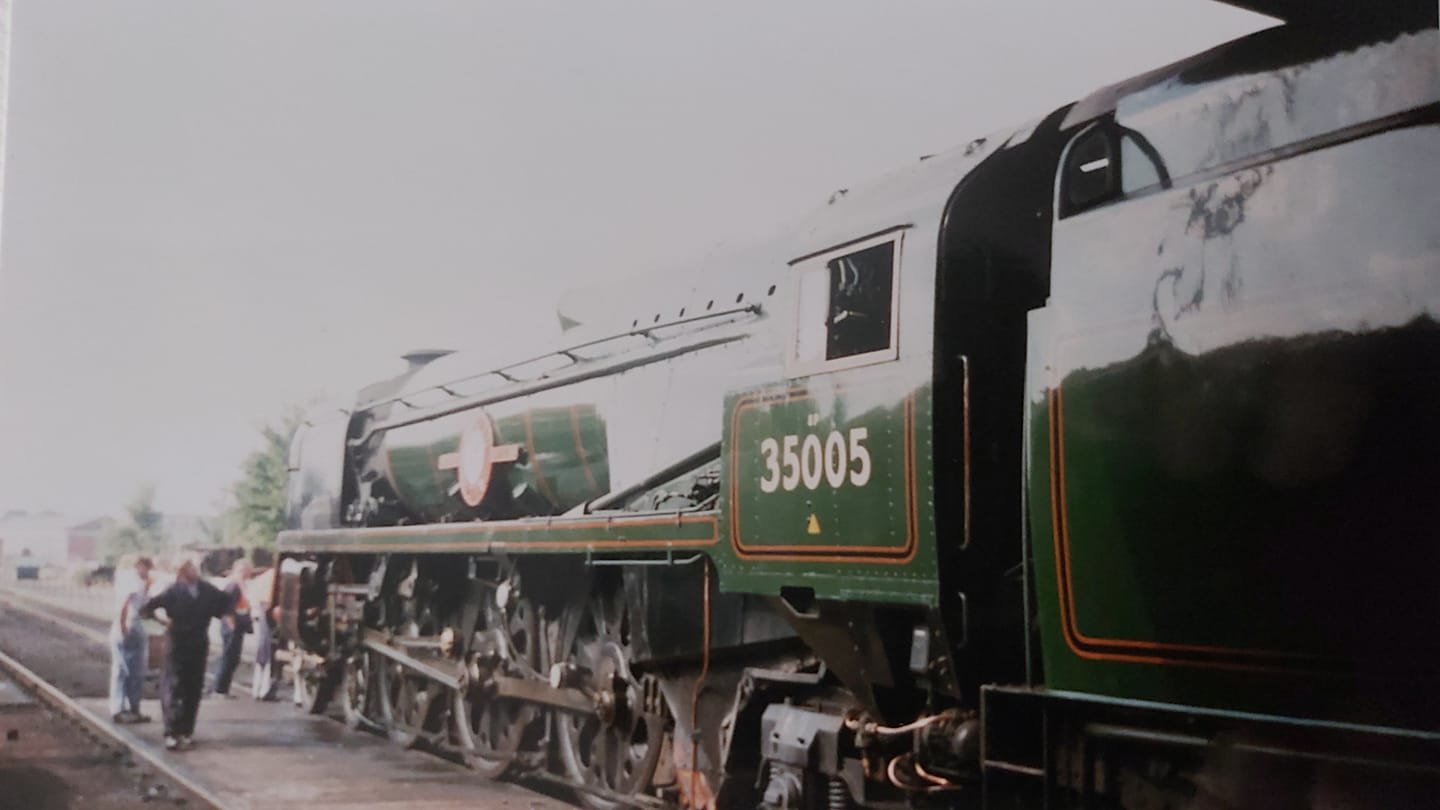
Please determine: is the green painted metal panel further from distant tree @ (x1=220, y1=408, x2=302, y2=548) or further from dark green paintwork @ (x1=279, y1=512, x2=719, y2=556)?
distant tree @ (x1=220, y1=408, x2=302, y2=548)

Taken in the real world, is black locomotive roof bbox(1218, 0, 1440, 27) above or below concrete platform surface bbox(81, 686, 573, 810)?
above

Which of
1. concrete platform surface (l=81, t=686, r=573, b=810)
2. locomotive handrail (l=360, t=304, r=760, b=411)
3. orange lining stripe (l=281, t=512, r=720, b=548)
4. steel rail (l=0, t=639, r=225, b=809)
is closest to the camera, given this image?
orange lining stripe (l=281, t=512, r=720, b=548)

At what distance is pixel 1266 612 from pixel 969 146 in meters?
1.83

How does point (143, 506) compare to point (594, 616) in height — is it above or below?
above

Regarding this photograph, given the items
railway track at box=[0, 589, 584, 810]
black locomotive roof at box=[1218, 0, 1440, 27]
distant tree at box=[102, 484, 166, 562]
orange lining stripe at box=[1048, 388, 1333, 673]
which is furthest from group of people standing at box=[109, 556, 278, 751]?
black locomotive roof at box=[1218, 0, 1440, 27]

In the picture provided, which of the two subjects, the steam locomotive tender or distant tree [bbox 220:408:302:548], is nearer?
the steam locomotive tender

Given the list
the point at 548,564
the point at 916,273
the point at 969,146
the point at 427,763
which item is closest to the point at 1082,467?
the point at 916,273

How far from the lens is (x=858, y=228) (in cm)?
419

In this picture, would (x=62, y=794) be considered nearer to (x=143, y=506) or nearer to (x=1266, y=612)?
(x=143, y=506)

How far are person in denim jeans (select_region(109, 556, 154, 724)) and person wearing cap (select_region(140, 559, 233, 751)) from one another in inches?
3.7

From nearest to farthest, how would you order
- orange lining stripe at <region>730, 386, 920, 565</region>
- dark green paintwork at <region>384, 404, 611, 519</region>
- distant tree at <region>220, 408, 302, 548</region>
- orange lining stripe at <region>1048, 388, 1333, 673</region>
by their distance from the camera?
orange lining stripe at <region>1048, 388, 1333, 673</region> < orange lining stripe at <region>730, 386, 920, 565</region> < dark green paintwork at <region>384, 404, 611, 519</region> < distant tree at <region>220, 408, 302, 548</region>

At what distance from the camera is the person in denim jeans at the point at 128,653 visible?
663 cm

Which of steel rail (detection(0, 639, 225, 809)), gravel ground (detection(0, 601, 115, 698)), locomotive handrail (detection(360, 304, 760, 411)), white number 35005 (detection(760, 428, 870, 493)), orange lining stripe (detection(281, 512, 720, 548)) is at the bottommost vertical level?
steel rail (detection(0, 639, 225, 809))

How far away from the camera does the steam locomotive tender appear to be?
8.73 ft
